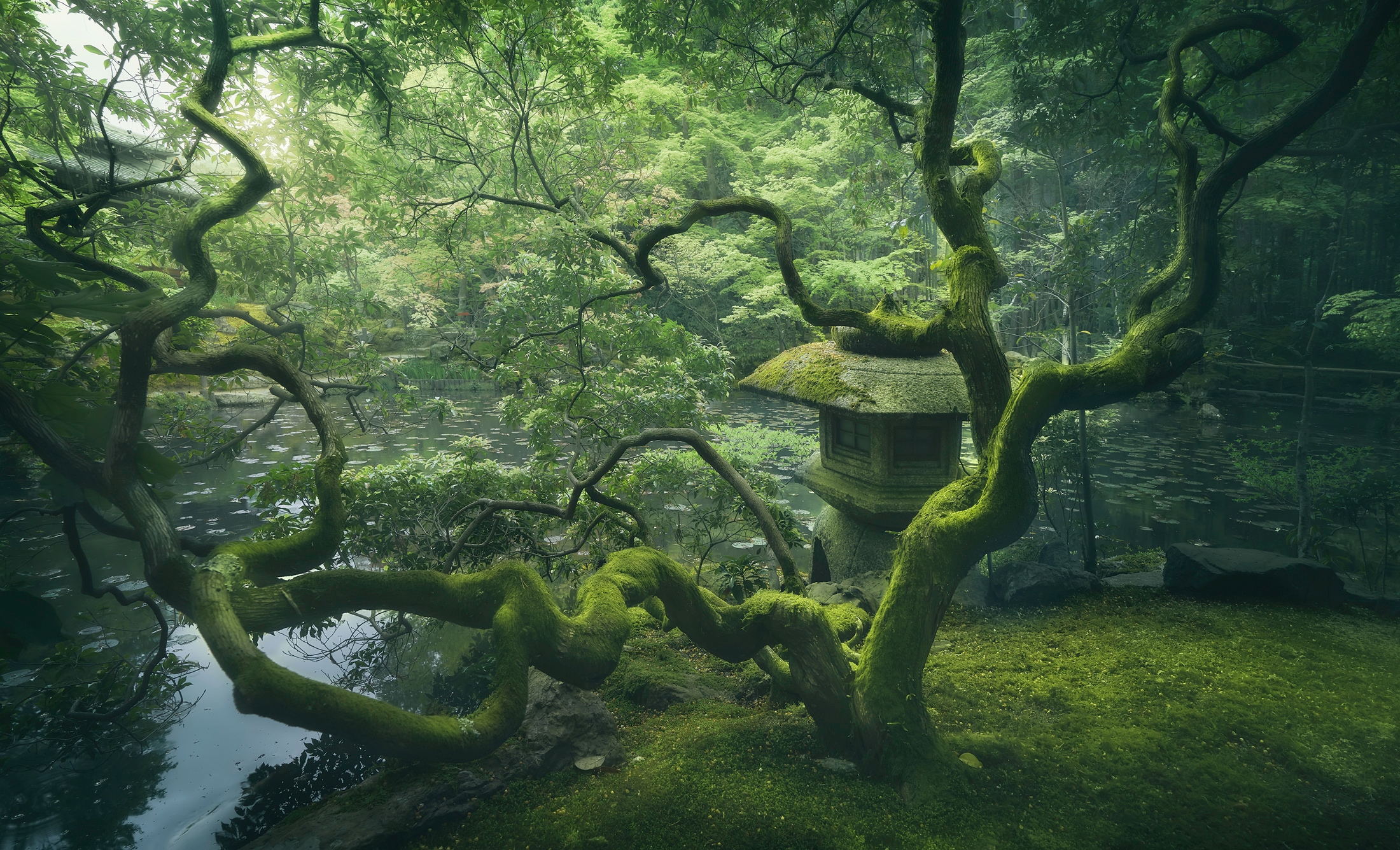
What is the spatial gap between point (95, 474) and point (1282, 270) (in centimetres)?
2282

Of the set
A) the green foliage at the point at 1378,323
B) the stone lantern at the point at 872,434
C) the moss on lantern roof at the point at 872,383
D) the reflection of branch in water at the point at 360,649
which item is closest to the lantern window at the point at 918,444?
the stone lantern at the point at 872,434

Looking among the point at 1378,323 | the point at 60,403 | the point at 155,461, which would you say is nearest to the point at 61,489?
the point at 155,461

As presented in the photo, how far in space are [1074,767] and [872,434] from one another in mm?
3577

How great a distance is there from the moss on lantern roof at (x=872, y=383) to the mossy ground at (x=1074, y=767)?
222 cm

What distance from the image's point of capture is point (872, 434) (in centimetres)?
647

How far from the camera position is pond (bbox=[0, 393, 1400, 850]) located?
441 centimetres

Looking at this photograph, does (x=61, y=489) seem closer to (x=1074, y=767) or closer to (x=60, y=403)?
(x=60, y=403)

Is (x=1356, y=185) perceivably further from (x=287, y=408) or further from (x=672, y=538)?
(x=287, y=408)

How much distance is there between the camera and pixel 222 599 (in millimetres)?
1968

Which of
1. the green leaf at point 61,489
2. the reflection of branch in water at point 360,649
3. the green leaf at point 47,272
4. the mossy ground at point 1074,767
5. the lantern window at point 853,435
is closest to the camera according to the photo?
the green leaf at point 47,272

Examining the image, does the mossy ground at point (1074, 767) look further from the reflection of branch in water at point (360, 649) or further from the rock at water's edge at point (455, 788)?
the reflection of branch in water at point (360, 649)

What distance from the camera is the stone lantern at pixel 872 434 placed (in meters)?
5.94

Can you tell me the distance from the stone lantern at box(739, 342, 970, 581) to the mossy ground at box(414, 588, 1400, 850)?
2.02 meters

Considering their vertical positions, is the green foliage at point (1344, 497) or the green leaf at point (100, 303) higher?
the green leaf at point (100, 303)
